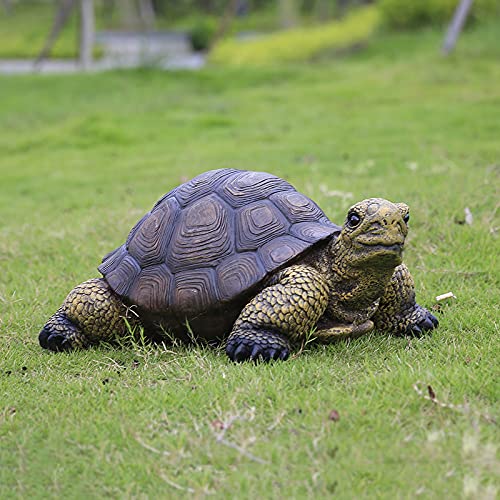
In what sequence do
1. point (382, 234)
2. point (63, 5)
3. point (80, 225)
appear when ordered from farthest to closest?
1. point (63, 5)
2. point (80, 225)
3. point (382, 234)

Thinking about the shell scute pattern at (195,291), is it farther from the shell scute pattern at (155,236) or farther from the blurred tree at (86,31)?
the blurred tree at (86,31)

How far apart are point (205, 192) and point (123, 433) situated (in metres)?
1.42

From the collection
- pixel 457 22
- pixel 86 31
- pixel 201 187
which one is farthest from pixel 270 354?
pixel 86 31

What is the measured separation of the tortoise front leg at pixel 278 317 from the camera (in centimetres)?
330

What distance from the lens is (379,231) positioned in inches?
124

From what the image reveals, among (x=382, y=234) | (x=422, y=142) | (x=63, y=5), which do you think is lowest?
(x=422, y=142)

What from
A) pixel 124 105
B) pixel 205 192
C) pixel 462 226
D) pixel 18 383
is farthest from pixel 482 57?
pixel 18 383

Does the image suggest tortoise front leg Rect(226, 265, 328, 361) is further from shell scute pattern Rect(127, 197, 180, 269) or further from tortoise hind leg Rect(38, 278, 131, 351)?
tortoise hind leg Rect(38, 278, 131, 351)

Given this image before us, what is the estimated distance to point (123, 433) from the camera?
9.01 ft

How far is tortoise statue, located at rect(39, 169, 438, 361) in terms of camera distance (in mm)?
3307

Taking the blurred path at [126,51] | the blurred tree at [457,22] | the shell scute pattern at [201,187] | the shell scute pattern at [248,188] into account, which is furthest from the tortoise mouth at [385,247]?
the blurred path at [126,51]

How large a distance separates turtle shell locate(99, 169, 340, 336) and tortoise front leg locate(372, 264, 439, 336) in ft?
1.33

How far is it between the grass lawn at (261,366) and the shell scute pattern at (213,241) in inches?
12.0

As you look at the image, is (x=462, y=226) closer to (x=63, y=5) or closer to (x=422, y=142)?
(x=422, y=142)
